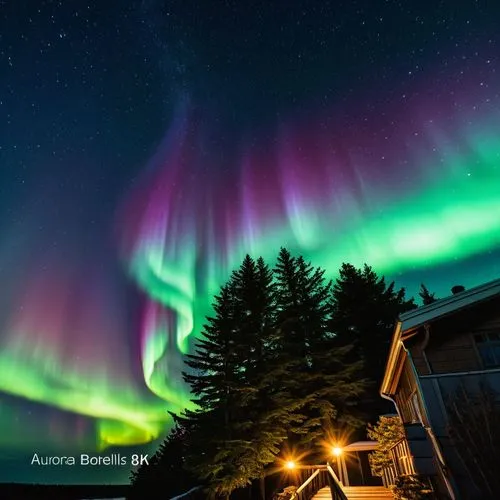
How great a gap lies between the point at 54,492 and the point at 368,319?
30.0 metres

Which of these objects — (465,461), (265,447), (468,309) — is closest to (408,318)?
(468,309)

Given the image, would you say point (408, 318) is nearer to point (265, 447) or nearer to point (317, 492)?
point (317, 492)

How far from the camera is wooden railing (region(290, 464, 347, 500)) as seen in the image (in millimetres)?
7633

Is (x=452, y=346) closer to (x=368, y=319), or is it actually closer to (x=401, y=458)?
(x=401, y=458)

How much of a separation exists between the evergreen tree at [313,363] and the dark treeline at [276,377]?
73 mm

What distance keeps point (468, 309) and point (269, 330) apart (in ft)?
43.4

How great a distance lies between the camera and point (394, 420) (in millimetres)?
14359

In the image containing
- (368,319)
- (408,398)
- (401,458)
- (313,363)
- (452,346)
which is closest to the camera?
(452,346)

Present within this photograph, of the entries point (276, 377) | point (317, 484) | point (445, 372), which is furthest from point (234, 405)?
point (445, 372)

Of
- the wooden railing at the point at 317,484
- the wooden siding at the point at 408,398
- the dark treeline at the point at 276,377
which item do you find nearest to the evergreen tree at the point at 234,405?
the dark treeline at the point at 276,377

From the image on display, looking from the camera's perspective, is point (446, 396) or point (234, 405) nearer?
point (446, 396)

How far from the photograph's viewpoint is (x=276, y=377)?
822 inches

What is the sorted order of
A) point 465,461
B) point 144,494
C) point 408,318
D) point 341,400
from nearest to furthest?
point 465,461 < point 408,318 < point 341,400 < point 144,494

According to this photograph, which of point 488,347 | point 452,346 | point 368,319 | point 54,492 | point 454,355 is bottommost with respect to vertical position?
point 54,492
